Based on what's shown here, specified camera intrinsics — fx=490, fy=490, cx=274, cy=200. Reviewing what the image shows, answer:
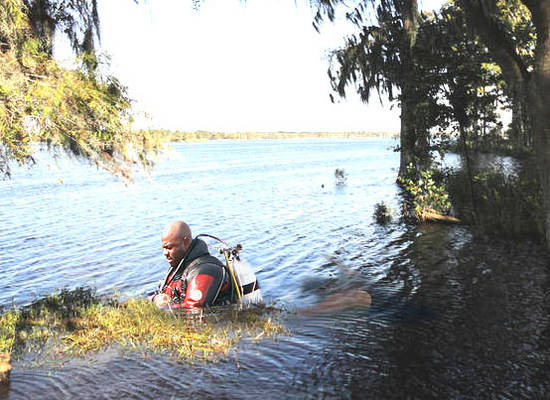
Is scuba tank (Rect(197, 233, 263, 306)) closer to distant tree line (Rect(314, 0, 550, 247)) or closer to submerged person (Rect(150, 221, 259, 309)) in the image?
submerged person (Rect(150, 221, 259, 309))

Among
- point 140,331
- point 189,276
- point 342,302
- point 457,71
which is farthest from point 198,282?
point 457,71

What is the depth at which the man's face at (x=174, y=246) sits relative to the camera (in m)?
6.50

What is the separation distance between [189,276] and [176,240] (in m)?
0.53

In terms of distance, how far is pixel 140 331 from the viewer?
6.31m

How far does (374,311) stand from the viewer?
783cm

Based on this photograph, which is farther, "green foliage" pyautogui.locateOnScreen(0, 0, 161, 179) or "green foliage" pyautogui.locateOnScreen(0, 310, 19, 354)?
"green foliage" pyautogui.locateOnScreen(0, 310, 19, 354)

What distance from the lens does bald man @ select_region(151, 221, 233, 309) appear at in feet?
20.3

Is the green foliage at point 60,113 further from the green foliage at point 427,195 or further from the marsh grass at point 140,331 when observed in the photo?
the green foliage at point 427,195

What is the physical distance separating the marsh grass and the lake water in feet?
0.76

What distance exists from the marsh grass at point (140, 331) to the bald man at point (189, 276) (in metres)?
0.21

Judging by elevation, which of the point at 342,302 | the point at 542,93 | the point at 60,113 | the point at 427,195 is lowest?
the point at 342,302

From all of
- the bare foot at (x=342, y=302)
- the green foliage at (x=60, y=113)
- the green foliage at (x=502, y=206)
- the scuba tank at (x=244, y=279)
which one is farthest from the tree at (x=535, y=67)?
the green foliage at (x=502, y=206)

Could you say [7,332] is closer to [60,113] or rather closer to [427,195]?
[60,113]

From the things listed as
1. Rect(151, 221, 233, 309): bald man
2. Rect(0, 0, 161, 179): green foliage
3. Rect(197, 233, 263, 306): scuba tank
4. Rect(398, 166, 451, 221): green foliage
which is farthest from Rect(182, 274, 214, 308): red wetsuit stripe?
Rect(398, 166, 451, 221): green foliage
